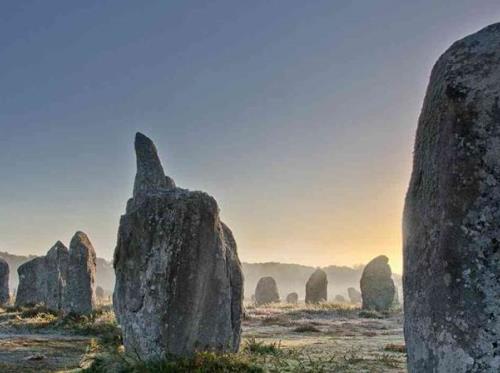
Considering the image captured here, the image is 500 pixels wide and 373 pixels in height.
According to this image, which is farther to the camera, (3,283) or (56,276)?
(3,283)

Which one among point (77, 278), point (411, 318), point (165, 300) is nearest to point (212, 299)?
point (165, 300)

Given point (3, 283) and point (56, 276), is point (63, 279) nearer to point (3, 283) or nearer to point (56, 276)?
point (56, 276)

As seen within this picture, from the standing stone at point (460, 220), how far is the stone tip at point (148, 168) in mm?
22518

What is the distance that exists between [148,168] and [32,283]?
53.3ft

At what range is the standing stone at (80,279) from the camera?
27375 millimetres

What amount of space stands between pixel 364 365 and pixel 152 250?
17.5 ft

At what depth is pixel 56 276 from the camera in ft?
114

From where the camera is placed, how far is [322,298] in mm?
50656

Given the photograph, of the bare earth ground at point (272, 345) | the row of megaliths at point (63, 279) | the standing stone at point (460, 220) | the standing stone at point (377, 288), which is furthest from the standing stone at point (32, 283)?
the standing stone at point (460, 220)

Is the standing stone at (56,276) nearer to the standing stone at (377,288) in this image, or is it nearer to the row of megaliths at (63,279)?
the row of megaliths at (63,279)

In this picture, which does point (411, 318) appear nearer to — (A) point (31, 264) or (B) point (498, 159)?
(B) point (498, 159)

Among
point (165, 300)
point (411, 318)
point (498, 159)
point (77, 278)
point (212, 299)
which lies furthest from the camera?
point (77, 278)

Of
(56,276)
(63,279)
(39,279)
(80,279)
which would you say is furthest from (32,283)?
(80,279)

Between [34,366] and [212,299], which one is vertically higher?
[212,299]
